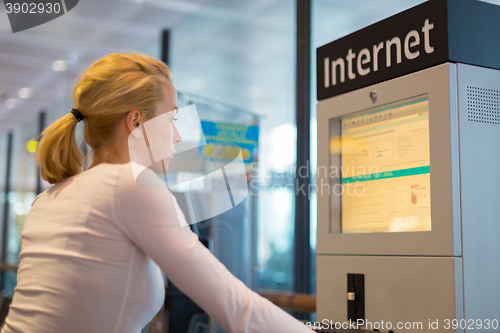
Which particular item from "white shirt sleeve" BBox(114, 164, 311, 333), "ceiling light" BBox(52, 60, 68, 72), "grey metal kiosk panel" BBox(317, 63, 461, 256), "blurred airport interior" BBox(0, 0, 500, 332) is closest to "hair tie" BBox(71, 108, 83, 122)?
"white shirt sleeve" BBox(114, 164, 311, 333)

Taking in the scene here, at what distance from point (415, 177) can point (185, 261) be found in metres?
0.90

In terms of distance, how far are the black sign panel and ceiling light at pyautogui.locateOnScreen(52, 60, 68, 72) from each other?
4615 millimetres

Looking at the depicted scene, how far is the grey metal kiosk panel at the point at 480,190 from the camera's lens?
133 cm

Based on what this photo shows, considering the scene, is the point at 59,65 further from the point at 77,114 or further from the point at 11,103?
the point at 77,114

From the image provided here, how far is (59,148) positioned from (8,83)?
5.57m

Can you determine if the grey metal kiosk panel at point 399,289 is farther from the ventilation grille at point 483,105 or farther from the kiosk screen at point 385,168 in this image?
the ventilation grille at point 483,105

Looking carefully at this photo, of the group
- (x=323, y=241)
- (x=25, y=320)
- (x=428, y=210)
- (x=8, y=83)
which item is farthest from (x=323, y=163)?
(x=8, y=83)

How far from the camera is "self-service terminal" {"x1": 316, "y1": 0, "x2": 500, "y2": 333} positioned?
134 centimetres

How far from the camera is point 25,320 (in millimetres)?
950

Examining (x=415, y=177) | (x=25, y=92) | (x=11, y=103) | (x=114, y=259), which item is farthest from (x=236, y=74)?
(x=114, y=259)

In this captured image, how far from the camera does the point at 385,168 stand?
1.62m

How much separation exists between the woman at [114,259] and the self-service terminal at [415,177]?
2.07 ft

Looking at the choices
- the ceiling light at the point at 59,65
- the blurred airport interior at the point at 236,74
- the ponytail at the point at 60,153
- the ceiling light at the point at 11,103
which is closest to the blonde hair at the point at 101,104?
the ponytail at the point at 60,153

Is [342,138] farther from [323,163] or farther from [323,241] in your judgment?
[323,241]
